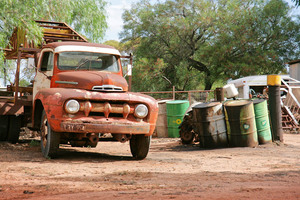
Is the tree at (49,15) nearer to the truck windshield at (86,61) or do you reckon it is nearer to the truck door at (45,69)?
the truck door at (45,69)

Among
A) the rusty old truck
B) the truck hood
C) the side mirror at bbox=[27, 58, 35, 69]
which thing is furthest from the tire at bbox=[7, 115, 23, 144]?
the truck hood

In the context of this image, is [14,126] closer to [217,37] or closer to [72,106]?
[72,106]

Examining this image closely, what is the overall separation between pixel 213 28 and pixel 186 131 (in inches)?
884

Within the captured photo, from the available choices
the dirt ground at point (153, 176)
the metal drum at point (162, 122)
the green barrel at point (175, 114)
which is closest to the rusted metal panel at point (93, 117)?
the dirt ground at point (153, 176)

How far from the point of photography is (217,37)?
3306 cm

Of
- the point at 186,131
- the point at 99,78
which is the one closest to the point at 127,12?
the point at 186,131

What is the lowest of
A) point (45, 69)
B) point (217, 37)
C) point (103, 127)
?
point (103, 127)

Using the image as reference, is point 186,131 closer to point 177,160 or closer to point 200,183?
point 177,160

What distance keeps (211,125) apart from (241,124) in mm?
760

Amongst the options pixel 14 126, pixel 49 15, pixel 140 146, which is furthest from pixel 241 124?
pixel 49 15

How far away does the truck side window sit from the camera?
8.91 metres

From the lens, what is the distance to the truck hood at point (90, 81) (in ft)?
26.5

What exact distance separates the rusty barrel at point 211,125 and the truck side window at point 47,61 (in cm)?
402

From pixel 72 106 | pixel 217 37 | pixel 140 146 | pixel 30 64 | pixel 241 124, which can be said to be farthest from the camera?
pixel 217 37
